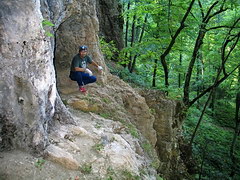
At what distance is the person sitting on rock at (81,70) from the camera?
6.53m

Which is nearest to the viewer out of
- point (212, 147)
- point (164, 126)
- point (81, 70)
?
point (81, 70)

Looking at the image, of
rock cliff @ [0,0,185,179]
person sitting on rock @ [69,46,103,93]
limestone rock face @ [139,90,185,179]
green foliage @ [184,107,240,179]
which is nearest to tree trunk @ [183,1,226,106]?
limestone rock face @ [139,90,185,179]

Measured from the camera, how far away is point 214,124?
62.4ft

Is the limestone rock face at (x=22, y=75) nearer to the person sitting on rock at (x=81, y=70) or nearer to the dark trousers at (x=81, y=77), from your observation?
the person sitting on rock at (x=81, y=70)

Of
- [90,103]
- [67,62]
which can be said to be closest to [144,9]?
[67,62]

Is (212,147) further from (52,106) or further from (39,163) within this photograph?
(39,163)

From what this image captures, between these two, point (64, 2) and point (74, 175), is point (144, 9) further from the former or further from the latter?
point (74, 175)

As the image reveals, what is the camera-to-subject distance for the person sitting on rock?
6531 millimetres

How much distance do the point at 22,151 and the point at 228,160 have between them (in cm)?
1390

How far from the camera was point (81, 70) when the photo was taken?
652cm

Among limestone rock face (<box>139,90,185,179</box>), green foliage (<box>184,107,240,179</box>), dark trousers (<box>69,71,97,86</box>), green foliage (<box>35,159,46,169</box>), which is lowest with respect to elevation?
green foliage (<box>184,107,240,179</box>)

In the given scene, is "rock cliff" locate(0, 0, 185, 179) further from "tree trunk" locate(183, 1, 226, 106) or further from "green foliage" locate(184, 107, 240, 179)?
"green foliage" locate(184, 107, 240, 179)

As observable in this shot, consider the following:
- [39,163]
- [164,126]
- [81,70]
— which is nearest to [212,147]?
[164,126]

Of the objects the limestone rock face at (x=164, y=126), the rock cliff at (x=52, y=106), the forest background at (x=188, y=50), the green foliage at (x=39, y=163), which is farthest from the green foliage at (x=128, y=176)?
the forest background at (x=188, y=50)
